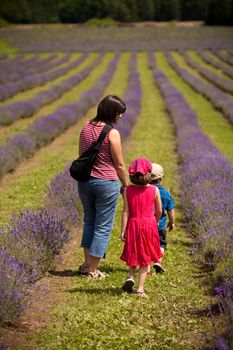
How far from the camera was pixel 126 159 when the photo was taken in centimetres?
1176

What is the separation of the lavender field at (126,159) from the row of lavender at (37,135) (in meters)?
0.03

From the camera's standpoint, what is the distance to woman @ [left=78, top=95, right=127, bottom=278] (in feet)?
16.2

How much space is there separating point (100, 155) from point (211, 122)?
12541 mm

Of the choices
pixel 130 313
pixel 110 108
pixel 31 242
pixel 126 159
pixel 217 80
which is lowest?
pixel 217 80

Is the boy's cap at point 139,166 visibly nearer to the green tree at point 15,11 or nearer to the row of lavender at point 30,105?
the row of lavender at point 30,105

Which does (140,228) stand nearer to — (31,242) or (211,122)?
(31,242)

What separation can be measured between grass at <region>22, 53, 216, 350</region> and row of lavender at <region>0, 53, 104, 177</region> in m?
4.69

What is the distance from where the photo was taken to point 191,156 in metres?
10.1

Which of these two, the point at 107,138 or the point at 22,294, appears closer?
the point at 22,294

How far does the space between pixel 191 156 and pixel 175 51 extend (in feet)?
126

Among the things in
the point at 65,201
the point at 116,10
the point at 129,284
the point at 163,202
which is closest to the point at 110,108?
the point at 163,202

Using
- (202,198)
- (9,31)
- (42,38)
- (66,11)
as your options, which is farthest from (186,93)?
(66,11)

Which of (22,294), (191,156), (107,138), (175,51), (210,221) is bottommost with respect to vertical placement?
(175,51)

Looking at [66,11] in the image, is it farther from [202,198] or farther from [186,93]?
[202,198]
